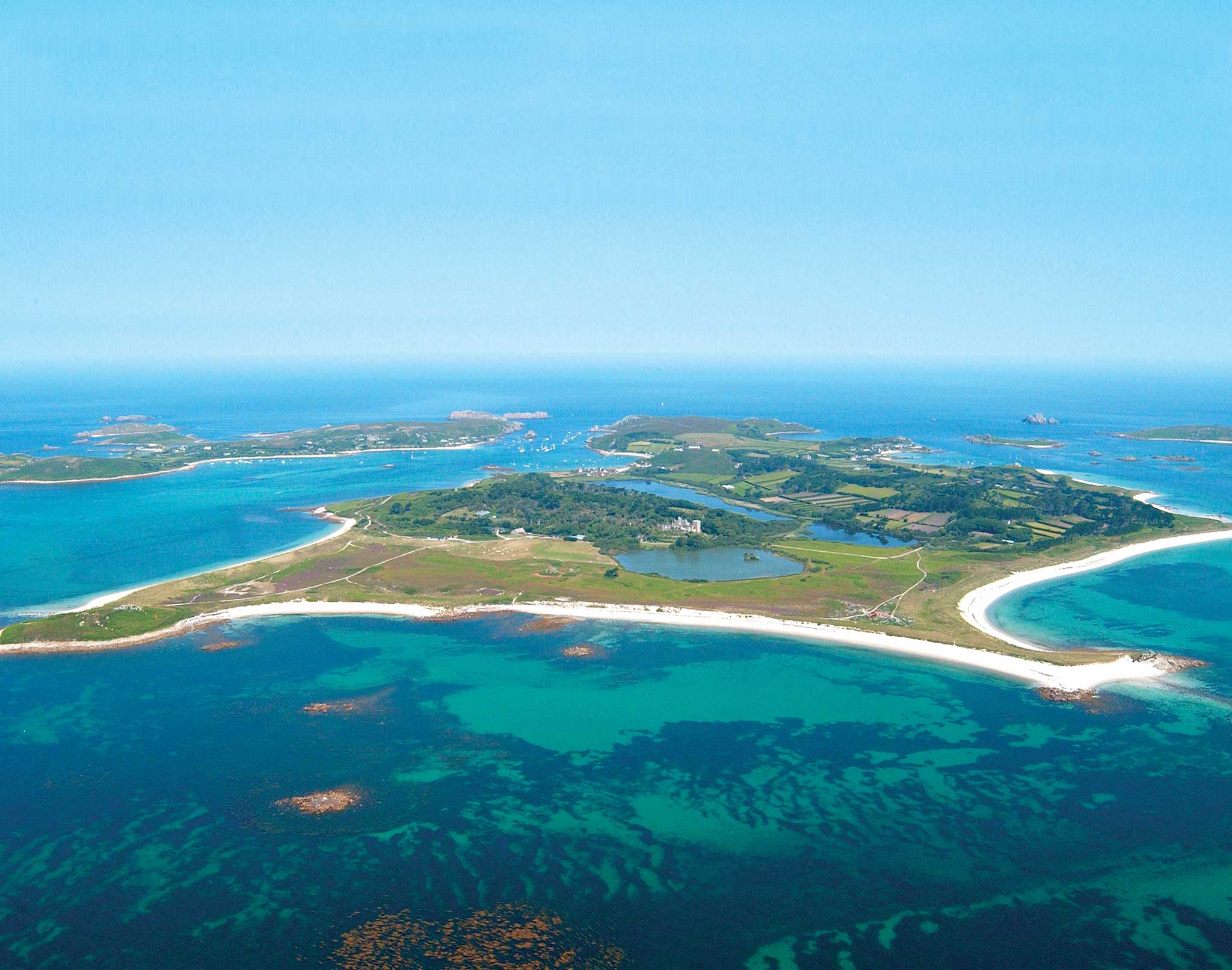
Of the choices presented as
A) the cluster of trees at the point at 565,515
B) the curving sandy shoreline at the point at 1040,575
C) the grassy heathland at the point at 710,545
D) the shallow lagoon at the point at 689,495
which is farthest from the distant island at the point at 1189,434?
the cluster of trees at the point at 565,515

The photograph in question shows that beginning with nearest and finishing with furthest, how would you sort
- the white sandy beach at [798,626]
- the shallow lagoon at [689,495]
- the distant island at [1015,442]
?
the white sandy beach at [798,626], the shallow lagoon at [689,495], the distant island at [1015,442]

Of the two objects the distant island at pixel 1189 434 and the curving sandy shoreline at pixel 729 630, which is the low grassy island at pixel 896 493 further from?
the distant island at pixel 1189 434

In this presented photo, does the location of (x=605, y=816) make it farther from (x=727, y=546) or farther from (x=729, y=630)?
(x=727, y=546)

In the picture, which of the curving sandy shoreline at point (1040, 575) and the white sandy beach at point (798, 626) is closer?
the white sandy beach at point (798, 626)

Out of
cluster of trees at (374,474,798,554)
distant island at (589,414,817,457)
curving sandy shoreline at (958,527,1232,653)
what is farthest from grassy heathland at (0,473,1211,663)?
distant island at (589,414,817,457)

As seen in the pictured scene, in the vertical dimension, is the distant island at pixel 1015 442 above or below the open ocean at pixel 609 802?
above

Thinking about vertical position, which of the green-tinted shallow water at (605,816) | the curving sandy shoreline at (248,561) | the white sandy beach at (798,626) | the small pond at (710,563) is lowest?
the green-tinted shallow water at (605,816)
